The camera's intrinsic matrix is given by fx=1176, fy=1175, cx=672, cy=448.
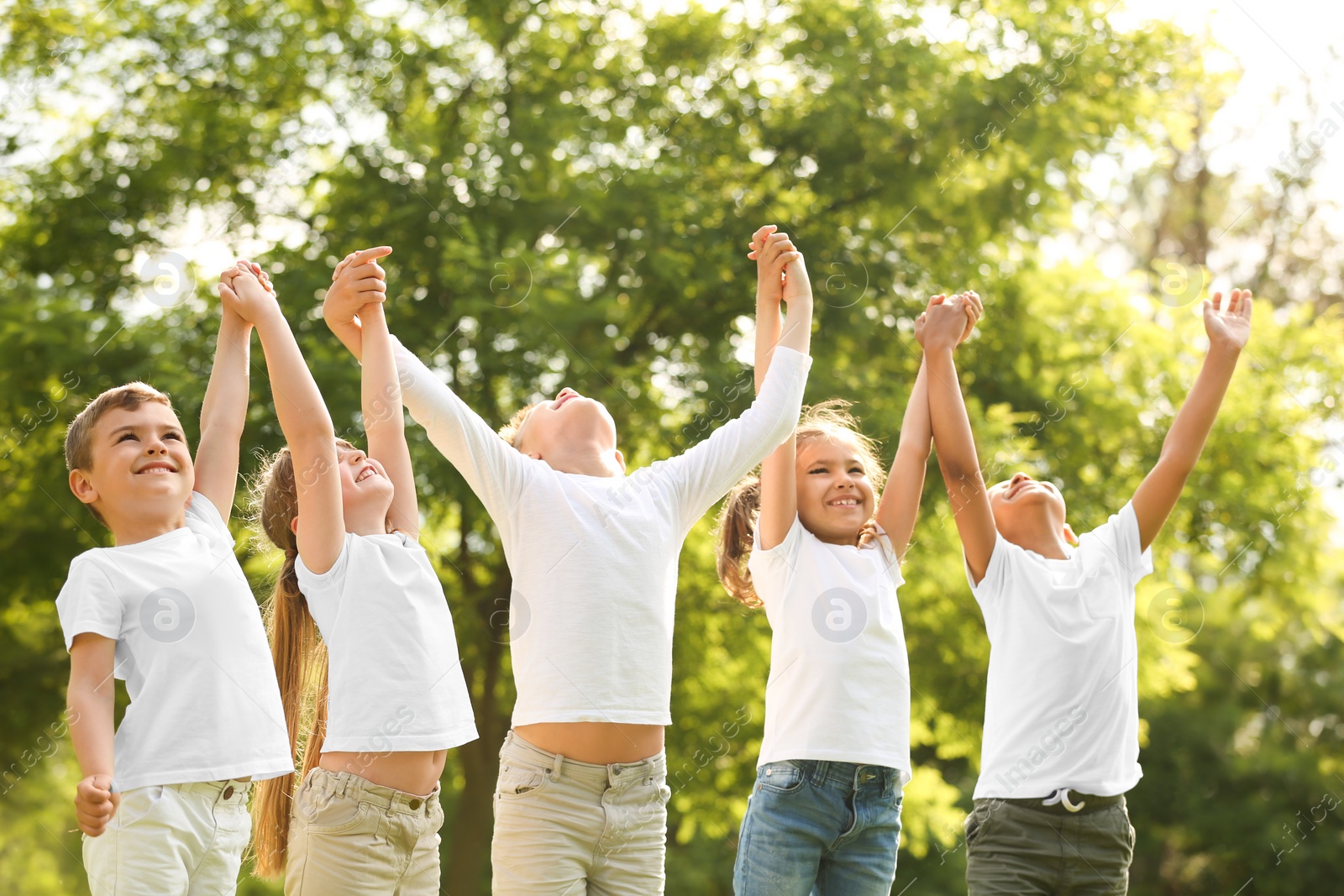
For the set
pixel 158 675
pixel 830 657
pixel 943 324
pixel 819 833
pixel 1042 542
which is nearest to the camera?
pixel 158 675

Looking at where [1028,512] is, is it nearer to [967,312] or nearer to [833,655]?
[967,312]

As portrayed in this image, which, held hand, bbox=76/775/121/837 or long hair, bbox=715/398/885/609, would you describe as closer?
held hand, bbox=76/775/121/837

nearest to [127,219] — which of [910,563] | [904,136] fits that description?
[904,136]

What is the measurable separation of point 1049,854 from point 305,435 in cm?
223

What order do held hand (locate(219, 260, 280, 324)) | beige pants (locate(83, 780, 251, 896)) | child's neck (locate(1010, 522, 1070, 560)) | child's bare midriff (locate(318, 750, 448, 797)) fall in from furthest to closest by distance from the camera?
1. child's neck (locate(1010, 522, 1070, 560))
2. held hand (locate(219, 260, 280, 324))
3. child's bare midriff (locate(318, 750, 448, 797))
4. beige pants (locate(83, 780, 251, 896))

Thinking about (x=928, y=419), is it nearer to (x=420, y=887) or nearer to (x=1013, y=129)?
(x=420, y=887)

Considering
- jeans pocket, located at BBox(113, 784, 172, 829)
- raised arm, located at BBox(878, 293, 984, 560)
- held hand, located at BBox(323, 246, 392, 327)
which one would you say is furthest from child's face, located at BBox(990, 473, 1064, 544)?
jeans pocket, located at BBox(113, 784, 172, 829)

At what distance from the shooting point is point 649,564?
2.92 m

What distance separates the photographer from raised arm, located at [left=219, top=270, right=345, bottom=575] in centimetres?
280

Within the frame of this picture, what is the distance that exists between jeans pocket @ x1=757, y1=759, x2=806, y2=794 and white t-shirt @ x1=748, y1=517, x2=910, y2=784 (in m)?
0.02

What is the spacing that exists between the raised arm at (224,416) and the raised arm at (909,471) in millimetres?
1839

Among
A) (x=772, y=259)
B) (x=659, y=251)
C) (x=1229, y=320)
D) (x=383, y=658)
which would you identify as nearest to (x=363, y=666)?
(x=383, y=658)

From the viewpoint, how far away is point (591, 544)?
289cm

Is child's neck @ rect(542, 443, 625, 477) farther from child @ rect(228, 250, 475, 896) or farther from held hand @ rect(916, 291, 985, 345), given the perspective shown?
held hand @ rect(916, 291, 985, 345)
